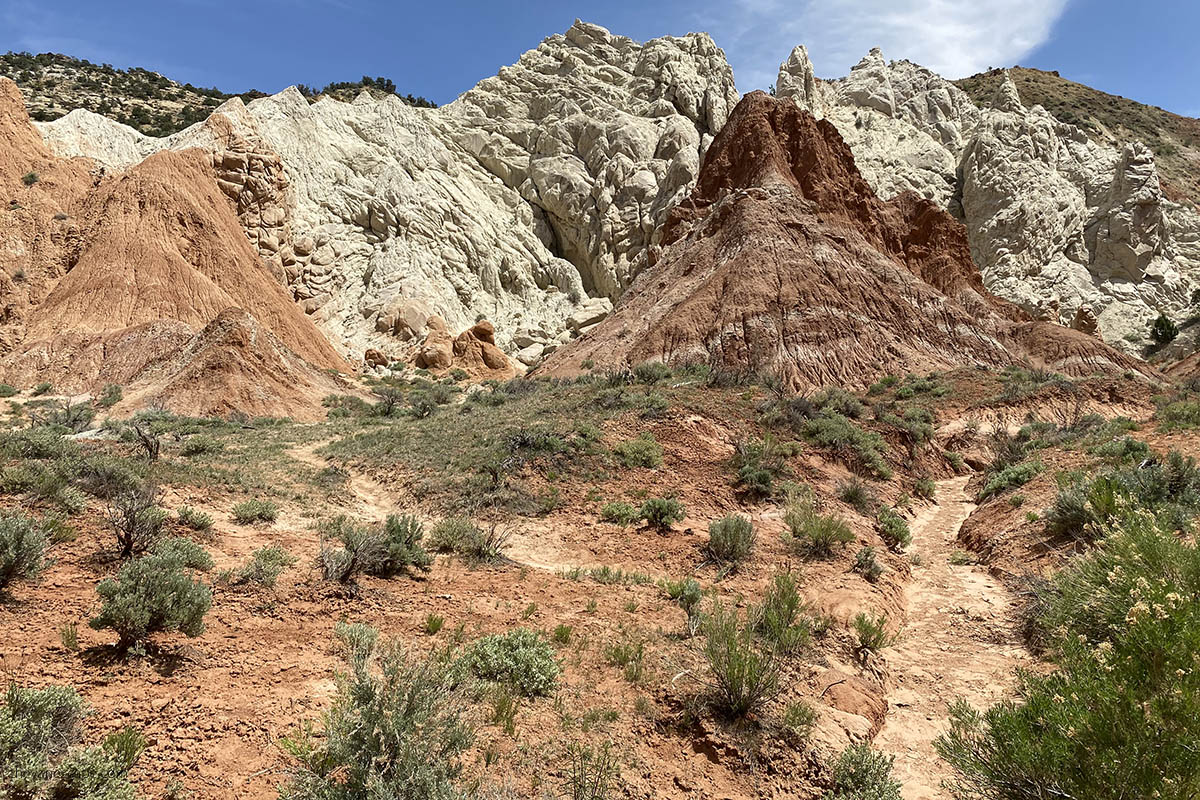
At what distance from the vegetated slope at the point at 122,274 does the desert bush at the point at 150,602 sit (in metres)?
19.3

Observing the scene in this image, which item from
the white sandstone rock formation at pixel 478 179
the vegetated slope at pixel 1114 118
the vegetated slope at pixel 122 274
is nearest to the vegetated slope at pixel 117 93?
the white sandstone rock formation at pixel 478 179

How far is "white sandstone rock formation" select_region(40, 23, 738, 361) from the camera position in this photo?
41812 millimetres

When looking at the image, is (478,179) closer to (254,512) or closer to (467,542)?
(254,512)

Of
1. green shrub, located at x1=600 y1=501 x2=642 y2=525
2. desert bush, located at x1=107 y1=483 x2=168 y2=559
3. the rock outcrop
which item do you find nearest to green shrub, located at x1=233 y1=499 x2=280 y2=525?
desert bush, located at x1=107 y1=483 x2=168 y2=559

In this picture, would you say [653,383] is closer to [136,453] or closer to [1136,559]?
[136,453]

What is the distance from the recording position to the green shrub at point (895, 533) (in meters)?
10.2

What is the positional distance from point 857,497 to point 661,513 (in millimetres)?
4463

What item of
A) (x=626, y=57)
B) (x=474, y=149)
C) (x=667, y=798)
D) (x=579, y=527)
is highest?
(x=626, y=57)

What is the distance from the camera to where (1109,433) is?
12.5m

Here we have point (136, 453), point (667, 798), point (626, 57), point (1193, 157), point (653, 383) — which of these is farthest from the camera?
point (1193, 157)

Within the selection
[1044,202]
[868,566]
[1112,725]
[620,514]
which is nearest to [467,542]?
[620,514]

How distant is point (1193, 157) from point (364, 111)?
312 feet

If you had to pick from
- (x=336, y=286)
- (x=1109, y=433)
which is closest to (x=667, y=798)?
(x=1109, y=433)

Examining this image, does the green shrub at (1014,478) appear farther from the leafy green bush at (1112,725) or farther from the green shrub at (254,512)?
the green shrub at (254,512)
